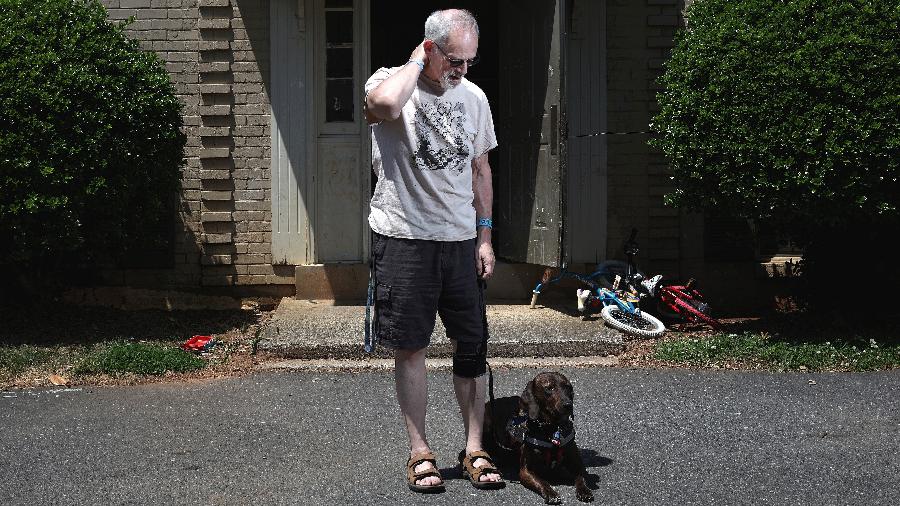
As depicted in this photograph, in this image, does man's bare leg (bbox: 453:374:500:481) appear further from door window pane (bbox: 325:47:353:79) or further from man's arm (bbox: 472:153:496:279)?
door window pane (bbox: 325:47:353:79)

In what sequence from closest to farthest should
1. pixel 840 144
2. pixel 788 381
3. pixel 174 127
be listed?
pixel 788 381 → pixel 840 144 → pixel 174 127

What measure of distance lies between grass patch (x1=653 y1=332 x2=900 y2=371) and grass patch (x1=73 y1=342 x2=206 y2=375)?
132 inches

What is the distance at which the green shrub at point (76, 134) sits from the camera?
8602 mm

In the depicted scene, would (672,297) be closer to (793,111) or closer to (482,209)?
(793,111)

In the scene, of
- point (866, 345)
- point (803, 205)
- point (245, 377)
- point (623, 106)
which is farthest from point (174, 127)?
point (866, 345)

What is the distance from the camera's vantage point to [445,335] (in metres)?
8.87

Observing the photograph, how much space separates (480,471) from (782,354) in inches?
153

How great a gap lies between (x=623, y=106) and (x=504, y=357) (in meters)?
3.11

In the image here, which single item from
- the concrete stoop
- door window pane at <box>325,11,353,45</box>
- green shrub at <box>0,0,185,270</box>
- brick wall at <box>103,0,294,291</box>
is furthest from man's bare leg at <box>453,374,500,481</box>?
door window pane at <box>325,11,353,45</box>

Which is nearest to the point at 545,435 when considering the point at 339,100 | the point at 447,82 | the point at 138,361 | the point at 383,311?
the point at 383,311

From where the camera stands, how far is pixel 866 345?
28.9 feet

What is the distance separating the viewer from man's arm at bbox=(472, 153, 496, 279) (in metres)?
5.41

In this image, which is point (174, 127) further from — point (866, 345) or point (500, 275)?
point (866, 345)

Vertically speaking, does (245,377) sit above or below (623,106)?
below
